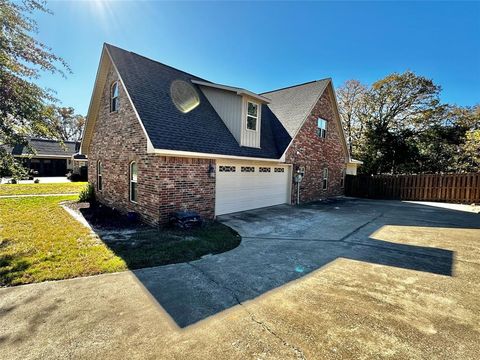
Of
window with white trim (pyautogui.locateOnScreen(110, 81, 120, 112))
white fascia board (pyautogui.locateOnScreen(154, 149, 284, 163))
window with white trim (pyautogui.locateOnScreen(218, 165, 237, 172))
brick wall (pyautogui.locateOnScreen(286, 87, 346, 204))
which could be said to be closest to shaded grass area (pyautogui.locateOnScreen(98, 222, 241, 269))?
white fascia board (pyautogui.locateOnScreen(154, 149, 284, 163))

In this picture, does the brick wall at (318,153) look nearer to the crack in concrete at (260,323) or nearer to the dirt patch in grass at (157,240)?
the dirt patch in grass at (157,240)

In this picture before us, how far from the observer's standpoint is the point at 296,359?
247 centimetres

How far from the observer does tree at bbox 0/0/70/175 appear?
702 cm

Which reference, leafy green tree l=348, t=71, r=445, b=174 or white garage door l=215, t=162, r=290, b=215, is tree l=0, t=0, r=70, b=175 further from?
leafy green tree l=348, t=71, r=445, b=174

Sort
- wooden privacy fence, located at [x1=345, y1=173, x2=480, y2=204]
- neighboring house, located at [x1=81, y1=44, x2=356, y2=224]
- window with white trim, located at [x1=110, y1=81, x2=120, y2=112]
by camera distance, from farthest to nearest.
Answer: wooden privacy fence, located at [x1=345, y1=173, x2=480, y2=204] → window with white trim, located at [x1=110, y1=81, x2=120, y2=112] → neighboring house, located at [x1=81, y1=44, x2=356, y2=224]

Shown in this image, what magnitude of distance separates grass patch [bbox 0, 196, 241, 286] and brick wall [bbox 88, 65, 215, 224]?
0.87m

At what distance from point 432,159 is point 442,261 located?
25.6 m

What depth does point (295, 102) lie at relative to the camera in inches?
585

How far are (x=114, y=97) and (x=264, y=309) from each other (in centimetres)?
1055

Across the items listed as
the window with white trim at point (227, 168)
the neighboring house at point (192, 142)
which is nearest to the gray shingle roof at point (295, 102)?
the neighboring house at point (192, 142)

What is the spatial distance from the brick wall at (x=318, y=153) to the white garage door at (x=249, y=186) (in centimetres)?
90

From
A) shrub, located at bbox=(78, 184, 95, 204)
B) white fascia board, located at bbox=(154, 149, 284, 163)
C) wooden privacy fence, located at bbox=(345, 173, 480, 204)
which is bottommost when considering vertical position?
shrub, located at bbox=(78, 184, 95, 204)

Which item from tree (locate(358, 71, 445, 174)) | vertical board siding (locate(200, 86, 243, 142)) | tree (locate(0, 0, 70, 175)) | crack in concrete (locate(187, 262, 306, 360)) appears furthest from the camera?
tree (locate(358, 71, 445, 174))

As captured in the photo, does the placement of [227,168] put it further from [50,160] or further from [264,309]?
[50,160]
